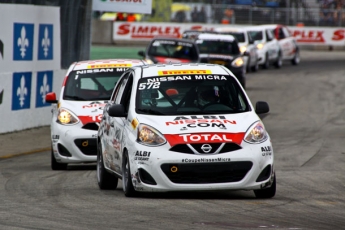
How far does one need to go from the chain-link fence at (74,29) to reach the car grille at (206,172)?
12617mm

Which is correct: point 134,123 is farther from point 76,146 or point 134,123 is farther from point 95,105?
point 95,105

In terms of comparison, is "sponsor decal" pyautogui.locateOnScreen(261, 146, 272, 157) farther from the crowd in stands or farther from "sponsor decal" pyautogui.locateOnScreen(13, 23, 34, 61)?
the crowd in stands

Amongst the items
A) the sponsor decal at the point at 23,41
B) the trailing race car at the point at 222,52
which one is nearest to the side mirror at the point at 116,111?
the sponsor decal at the point at 23,41

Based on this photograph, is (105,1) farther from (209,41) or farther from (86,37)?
(209,41)

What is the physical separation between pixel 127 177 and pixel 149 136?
0.59 metres

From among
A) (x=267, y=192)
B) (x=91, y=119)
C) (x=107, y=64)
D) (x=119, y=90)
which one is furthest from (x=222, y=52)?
(x=267, y=192)

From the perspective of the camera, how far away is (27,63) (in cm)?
2098

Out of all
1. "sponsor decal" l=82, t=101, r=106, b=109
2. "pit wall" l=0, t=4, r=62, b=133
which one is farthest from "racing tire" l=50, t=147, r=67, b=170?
"pit wall" l=0, t=4, r=62, b=133

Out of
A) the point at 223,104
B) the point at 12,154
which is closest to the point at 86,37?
the point at 12,154

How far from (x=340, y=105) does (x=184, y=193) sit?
653 inches

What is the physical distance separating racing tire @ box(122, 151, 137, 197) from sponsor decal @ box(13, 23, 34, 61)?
32.8 ft

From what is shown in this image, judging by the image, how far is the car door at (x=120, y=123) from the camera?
11.1m

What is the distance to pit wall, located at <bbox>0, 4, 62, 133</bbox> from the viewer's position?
20078 millimetres

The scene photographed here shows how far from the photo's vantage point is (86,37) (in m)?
Answer: 23.7
